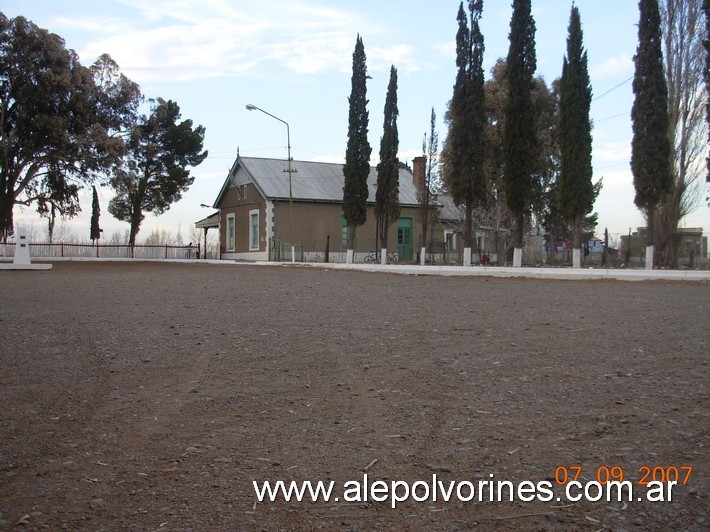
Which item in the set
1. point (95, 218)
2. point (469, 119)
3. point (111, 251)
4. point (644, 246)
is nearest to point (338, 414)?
point (469, 119)

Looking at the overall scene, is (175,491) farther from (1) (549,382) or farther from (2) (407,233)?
(2) (407,233)

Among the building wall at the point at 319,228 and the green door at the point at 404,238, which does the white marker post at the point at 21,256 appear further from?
the green door at the point at 404,238

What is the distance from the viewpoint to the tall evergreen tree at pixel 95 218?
163 ft

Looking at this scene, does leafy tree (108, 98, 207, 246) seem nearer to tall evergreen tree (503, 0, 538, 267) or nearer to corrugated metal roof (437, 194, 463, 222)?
corrugated metal roof (437, 194, 463, 222)

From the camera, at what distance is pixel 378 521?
9.81ft

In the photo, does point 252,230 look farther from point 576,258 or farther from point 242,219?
point 576,258

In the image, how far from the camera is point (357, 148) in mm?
33938

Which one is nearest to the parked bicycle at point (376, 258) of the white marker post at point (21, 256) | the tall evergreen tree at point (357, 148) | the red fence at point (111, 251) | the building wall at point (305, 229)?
the building wall at point (305, 229)

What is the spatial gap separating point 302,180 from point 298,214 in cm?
313

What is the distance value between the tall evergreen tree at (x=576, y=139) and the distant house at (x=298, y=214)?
16006 mm

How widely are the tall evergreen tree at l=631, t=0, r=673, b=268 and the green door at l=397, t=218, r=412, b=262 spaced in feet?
64.3

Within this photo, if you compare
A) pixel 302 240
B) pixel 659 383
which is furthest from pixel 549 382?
pixel 302 240

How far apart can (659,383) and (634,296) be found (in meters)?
7.27

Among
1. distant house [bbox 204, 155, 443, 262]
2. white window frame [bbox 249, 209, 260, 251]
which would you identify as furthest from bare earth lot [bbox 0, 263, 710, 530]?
white window frame [bbox 249, 209, 260, 251]
